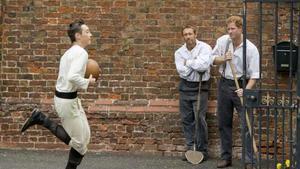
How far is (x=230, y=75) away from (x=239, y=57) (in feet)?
0.90

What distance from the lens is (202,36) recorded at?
29.9 ft

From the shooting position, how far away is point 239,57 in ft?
27.2

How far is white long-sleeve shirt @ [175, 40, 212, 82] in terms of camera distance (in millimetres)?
8617

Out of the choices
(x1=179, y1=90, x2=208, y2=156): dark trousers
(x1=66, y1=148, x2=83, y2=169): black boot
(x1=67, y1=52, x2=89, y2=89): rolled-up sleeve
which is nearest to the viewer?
(x1=67, y1=52, x2=89, y2=89): rolled-up sleeve

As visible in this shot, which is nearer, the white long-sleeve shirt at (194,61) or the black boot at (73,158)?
the black boot at (73,158)

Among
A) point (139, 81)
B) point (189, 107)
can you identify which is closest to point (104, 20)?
point (139, 81)

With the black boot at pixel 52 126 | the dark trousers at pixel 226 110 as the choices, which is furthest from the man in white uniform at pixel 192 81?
the black boot at pixel 52 126

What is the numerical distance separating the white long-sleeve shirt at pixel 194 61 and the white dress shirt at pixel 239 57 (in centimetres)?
12

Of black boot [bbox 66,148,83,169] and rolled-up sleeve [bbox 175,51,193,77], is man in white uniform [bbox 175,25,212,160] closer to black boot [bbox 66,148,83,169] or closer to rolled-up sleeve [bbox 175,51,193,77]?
rolled-up sleeve [bbox 175,51,193,77]

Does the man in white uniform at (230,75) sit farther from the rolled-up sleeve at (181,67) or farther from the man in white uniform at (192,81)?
the rolled-up sleeve at (181,67)

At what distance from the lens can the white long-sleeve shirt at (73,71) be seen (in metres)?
7.17

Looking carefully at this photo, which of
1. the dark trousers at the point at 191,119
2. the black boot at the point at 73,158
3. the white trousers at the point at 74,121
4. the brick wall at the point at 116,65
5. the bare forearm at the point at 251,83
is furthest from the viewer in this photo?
the brick wall at the point at 116,65

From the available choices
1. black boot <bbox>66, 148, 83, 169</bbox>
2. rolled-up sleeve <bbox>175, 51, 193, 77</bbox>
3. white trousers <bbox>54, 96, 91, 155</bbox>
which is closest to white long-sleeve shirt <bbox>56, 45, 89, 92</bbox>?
white trousers <bbox>54, 96, 91, 155</bbox>

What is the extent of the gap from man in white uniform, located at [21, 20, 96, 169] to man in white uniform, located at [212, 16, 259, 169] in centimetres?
193
